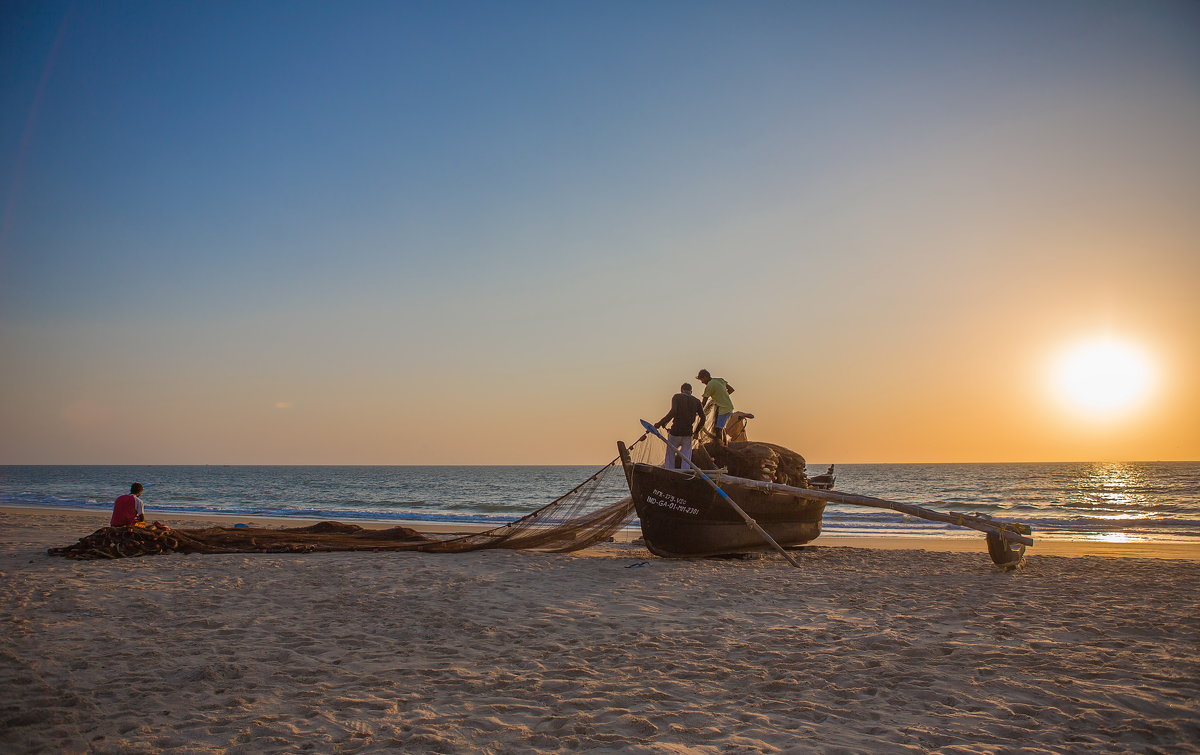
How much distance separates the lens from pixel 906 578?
10.1 metres

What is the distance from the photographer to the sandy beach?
405 cm

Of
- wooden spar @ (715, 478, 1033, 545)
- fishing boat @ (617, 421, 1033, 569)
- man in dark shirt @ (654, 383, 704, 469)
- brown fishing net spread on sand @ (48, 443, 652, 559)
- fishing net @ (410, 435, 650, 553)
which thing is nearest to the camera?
wooden spar @ (715, 478, 1033, 545)

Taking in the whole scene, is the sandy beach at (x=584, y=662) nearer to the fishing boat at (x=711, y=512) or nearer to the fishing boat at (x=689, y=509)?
the fishing boat at (x=711, y=512)

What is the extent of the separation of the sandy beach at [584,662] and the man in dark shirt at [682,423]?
2562mm

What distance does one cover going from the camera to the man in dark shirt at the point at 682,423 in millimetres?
11773

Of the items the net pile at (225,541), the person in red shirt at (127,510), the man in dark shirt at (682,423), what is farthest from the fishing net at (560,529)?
the person in red shirt at (127,510)

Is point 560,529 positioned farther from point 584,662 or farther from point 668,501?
point 584,662

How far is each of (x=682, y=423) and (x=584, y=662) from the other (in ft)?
21.8

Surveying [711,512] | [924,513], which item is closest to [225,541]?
[711,512]

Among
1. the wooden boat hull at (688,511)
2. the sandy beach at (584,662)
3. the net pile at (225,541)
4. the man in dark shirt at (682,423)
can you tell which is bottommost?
the net pile at (225,541)

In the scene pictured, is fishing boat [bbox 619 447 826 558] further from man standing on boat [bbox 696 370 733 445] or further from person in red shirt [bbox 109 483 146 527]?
person in red shirt [bbox 109 483 146 527]

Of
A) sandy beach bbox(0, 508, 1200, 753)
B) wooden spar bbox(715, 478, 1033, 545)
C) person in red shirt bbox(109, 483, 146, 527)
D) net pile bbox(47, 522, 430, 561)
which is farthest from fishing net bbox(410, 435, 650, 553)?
person in red shirt bbox(109, 483, 146, 527)

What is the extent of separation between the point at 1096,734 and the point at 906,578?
627 cm

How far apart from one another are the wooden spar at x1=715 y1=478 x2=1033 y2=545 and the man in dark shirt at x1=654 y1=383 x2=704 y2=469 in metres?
1.13
